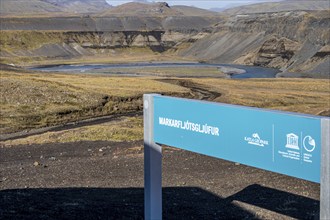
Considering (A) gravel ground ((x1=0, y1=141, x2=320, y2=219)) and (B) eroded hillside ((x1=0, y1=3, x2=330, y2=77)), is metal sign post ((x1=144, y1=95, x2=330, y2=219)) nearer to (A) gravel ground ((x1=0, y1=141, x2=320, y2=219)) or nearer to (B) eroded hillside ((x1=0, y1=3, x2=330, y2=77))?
(A) gravel ground ((x1=0, y1=141, x2=320, y2=219))

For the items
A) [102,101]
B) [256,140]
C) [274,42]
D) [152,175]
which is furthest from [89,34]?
[256,140]

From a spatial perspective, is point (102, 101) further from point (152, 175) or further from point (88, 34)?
point (88, 34)

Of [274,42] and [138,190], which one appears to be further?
[274,42]

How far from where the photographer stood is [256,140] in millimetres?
6469

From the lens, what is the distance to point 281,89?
5531cm

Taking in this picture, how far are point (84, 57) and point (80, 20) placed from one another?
30.3 metres

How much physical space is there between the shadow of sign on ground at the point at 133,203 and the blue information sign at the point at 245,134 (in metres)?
2.94

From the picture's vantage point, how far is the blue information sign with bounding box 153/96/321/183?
590cm

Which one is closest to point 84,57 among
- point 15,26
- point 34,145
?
→ point 15,26

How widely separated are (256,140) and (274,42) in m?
96.1

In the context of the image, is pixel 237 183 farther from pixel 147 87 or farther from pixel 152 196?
pixel 147 87

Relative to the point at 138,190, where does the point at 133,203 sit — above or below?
above

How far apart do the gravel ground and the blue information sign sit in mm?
2995

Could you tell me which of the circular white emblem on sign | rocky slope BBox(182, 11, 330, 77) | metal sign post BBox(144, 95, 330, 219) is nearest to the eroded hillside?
rocky slope BBox(182, 11, 330, 77)
